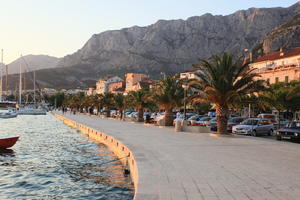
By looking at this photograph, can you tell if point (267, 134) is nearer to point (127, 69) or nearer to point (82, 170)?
point (82, 170)

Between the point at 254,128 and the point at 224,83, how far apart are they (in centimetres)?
611

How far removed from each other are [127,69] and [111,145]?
578 feet

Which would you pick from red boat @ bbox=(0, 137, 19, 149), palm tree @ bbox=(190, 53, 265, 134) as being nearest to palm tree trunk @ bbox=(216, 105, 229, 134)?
palm tree @ bbox=(190, 53, 265, 134)

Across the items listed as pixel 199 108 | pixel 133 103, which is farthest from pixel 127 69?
pixel 133 103

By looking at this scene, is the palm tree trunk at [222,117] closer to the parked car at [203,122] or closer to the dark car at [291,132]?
the dark car at [291,132]

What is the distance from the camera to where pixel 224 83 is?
23.2 m

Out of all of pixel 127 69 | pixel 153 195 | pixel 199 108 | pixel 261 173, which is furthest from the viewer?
pixel 127 69

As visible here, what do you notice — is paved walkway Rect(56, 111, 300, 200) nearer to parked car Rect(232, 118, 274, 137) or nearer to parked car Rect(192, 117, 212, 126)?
parked car Rect(232, 118, 274, 137)

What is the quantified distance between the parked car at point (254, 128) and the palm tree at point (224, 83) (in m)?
3.94

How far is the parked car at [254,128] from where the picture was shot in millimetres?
26922

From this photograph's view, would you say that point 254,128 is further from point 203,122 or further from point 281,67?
point 281,67

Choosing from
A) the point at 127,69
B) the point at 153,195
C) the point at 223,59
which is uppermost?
the point at 127,69

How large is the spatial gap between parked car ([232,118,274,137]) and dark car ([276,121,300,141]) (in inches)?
163

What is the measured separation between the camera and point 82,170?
14.2 metres
